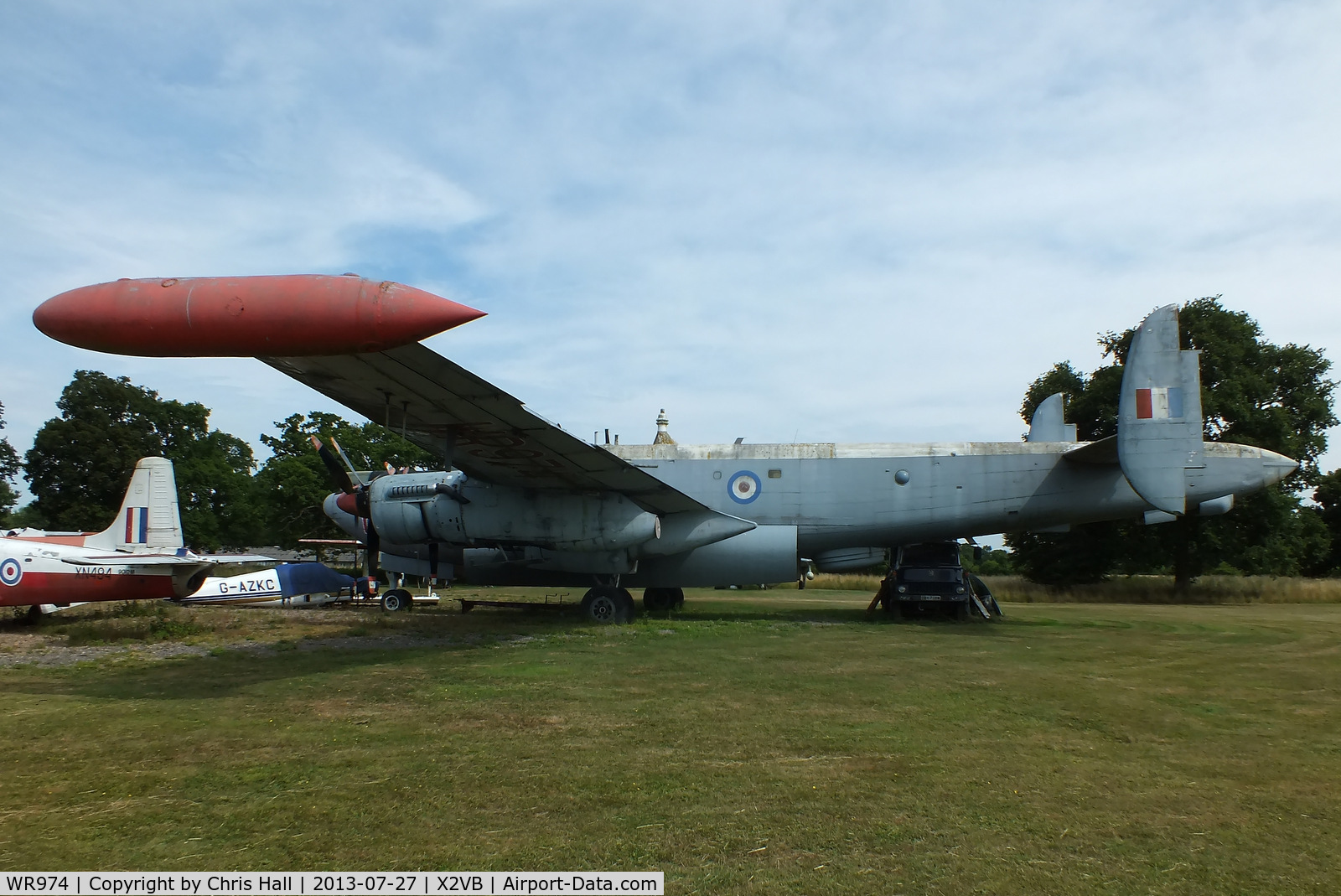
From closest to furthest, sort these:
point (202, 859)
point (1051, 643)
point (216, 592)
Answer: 1. point (202, 859)
2. point (1051, 643)
3. point (216, 592)

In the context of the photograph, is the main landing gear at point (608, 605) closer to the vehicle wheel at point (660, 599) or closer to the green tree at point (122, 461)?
the vehicle wheel at point (660, 599)

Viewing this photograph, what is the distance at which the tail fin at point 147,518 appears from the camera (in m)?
16.7

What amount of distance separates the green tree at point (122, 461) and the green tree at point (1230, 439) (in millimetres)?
57781

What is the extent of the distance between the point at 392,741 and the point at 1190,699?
740cm

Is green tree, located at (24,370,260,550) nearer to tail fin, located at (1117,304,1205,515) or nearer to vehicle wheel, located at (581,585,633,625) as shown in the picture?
vehicle wheel, located at (581,585,633,625)

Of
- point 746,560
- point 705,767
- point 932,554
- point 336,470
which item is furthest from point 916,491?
point 336,470

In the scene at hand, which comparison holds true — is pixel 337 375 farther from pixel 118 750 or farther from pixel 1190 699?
pixel 1190 699

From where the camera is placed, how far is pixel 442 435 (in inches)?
502

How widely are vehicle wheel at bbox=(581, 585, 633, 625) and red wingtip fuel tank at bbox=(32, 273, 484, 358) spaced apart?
29.4 feet

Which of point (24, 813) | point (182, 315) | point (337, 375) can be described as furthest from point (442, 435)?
point (24, 813)

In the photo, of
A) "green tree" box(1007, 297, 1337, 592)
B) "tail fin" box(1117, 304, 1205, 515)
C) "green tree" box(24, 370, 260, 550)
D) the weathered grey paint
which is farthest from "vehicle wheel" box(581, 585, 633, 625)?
"green tree" box(24, 370, 260, 550)

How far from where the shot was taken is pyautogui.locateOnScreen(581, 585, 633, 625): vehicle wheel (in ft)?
49.9

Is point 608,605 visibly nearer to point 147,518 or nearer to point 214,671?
point 214,671

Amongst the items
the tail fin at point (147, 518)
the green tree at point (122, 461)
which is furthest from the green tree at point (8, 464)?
the tail fin at point (147, 518)
